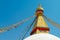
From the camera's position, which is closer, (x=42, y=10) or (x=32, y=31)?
(x=32, y=31)

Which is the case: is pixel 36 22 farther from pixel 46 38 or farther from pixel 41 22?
pixel 46 38

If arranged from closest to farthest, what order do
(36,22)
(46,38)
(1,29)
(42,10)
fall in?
(46,38)
(1,29)
(36,22)
(42,10)

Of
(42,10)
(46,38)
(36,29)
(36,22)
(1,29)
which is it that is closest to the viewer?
(46,38)

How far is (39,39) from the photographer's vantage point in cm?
761

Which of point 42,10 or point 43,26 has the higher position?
point 42,10

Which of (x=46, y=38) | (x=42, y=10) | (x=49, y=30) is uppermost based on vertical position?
(x=42, y=10)

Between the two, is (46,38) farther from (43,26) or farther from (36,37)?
(43,26)

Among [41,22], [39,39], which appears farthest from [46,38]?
[41,22]

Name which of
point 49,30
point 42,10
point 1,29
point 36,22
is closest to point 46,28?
point 49,30

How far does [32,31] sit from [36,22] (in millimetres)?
604

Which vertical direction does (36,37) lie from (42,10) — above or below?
below

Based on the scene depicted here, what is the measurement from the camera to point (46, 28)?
Result: 913 cm

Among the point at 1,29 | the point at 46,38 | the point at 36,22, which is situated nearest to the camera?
the point at 46,38

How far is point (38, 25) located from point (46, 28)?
16.8 inches
